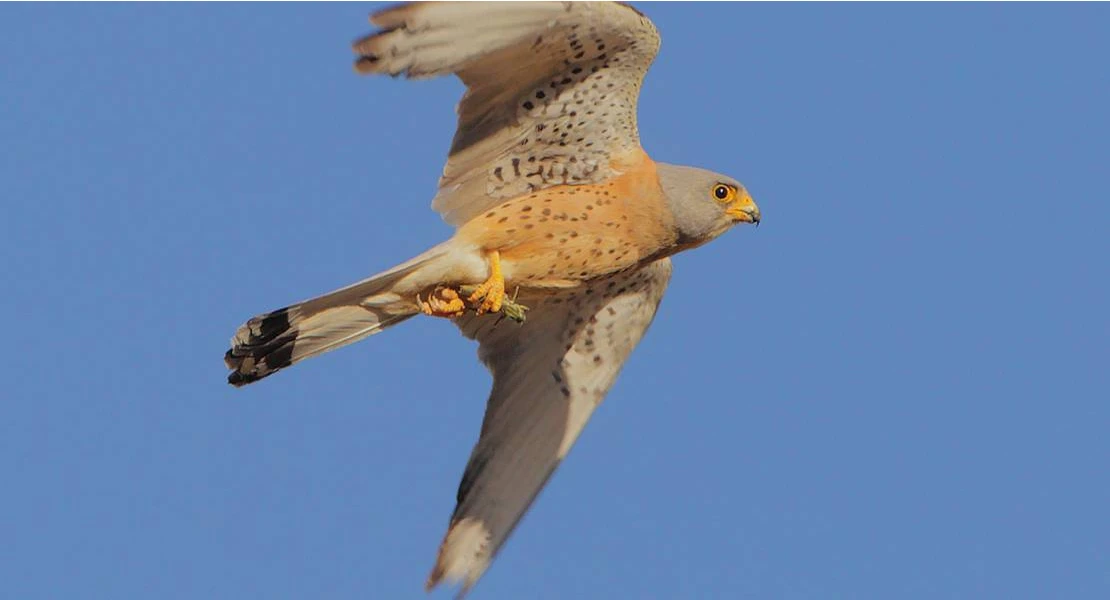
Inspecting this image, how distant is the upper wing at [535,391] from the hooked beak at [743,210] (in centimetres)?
63

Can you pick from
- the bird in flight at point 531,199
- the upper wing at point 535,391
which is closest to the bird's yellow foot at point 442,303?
the bird in flight at point 531,199

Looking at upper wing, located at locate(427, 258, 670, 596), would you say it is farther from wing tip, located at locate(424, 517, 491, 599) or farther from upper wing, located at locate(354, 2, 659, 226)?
upper wing, located at locate(354, 2, 659, 226)

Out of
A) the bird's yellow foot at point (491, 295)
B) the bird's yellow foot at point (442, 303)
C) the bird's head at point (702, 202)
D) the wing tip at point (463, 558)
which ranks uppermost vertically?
the bird's head at point (702, 202)

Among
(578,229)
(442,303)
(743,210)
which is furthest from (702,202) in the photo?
(442,303)

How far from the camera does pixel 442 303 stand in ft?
24.7

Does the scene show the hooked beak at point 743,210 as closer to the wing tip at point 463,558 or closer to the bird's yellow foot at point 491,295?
the bird's yellow foot at point 491,295

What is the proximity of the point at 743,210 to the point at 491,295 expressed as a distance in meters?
1.22

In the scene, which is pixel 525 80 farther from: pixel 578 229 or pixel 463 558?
pixel 463 558

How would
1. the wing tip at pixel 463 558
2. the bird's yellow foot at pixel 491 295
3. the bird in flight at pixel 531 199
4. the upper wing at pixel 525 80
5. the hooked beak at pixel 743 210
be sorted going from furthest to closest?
the wing tip at pixel 463 558 < the hooked beak at pixel 743 210 < the bird's yellow foot at pixel 491 295 < the bird in flight at pixel 531 199 < the upper wing at pixel 525 80

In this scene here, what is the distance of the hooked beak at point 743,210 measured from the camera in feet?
25.7

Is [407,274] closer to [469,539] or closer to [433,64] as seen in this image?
[433,64]

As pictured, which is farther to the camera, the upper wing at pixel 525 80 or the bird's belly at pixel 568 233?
the bird's belly at pixel 568 233

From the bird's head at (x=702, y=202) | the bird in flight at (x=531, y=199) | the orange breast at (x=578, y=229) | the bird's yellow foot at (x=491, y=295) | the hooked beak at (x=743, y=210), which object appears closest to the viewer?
the bird in flight at (x=531, y=199)

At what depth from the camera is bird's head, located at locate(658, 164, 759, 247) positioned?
7.73 m
